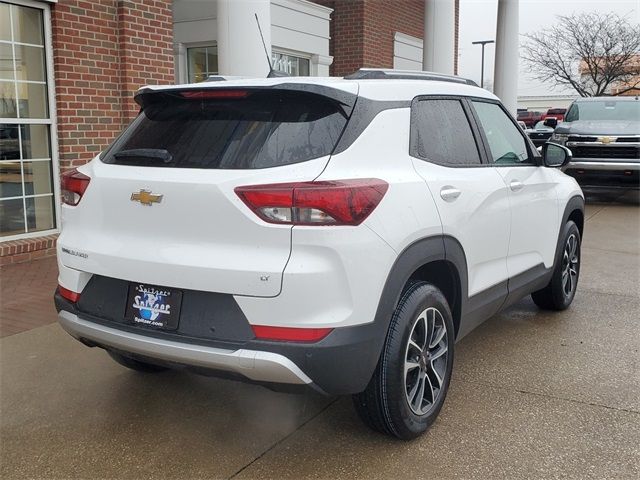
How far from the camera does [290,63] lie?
38.2 feet

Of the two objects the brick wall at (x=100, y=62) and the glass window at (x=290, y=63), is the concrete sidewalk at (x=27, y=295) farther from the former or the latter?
the glass window at (x=290, y=63)

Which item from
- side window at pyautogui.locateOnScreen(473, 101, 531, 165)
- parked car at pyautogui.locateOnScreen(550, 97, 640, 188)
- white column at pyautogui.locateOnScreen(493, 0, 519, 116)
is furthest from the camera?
white column at pyautogui.locateOnScreen(493, 0, 519, 116)

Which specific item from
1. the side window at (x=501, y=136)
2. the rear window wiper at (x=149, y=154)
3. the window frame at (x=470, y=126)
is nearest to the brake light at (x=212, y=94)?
the rear window wiper at (x=149, y=154)

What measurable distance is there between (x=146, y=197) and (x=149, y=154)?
0.83 feet

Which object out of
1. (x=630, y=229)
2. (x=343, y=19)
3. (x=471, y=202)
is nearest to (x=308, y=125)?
(x=471, y=202)

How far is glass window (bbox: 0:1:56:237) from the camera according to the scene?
22.5 ft

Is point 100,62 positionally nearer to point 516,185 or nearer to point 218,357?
point 516,185

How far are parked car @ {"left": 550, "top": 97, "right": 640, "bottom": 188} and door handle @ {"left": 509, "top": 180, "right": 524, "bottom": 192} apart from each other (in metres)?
8.97

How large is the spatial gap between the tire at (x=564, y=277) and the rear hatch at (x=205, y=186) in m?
2.92

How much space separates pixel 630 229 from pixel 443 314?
7.64 meters

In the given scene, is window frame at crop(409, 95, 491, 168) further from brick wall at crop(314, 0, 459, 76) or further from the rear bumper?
brick wall at crop(314, 0, 459, 76)

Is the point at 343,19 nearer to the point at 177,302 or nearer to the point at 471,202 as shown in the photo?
the point at 471,202

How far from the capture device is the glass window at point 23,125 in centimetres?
685

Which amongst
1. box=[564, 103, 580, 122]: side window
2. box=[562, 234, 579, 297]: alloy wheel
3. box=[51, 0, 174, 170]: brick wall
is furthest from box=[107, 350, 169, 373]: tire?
box=[564, 103, 580, 122]: side window
